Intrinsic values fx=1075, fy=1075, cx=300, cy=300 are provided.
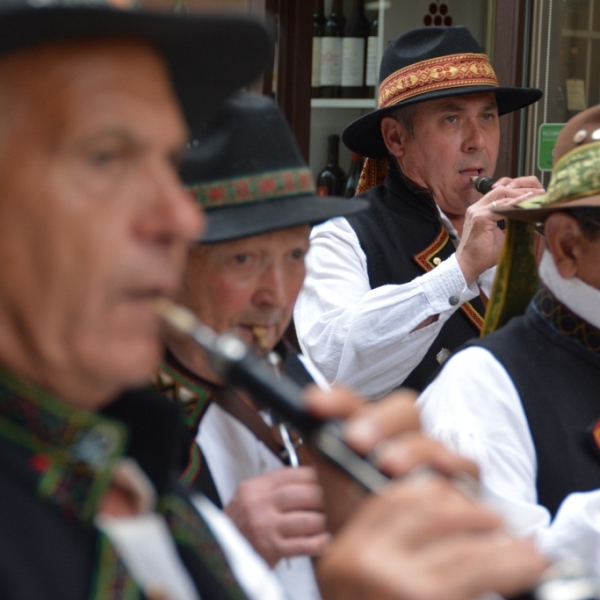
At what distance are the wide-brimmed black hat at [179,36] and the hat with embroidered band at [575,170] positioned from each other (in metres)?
1.02

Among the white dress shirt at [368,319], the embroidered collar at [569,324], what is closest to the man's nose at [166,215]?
the embroidered collar at [569,324]

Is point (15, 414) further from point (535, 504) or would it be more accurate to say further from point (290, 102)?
point (290, 102)

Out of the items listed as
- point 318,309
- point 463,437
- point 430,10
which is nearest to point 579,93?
point 430,10

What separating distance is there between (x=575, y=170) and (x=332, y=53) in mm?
2568

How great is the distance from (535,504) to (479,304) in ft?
4.11

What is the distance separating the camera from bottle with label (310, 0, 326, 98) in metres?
4.65

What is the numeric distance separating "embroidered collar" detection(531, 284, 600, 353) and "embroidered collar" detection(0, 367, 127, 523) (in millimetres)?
1396

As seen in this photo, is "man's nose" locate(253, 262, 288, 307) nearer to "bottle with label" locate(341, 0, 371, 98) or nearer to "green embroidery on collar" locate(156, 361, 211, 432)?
"green embroidery on collar" locate(156, 361, 211, 432)

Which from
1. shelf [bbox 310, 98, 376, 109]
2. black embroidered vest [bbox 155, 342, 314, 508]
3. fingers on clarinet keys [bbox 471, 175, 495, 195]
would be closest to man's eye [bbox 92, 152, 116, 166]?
black embroidered vest [bbox 155, 342, 314, 508]

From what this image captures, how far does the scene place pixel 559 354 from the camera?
2242 millimetres

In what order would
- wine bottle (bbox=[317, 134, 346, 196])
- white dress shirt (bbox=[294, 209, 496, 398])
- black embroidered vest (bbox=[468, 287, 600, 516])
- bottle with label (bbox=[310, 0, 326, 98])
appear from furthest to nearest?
wine bottle (bbox=[317, 134, 346, 196]) → bottle with label (bbox=[310, 0, 326, 98]) → white dress shirt (bbox=[294, 209, 496, 398]) → black embroidered vest (bbox=[468, 287, 600, 516])

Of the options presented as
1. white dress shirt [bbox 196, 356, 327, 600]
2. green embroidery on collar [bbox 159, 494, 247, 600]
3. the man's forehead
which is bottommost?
white dress shirt [bbox 196, 356, 327, 600]

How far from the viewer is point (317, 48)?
15.3ft

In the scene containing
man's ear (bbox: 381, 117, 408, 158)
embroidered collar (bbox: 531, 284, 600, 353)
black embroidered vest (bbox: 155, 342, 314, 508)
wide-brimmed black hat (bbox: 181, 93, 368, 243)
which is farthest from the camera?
man's ear (bbox: 381, 117, 408, 158)
